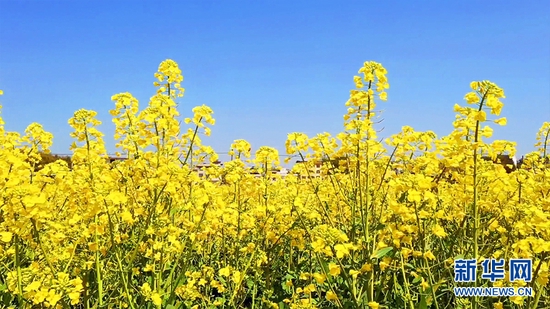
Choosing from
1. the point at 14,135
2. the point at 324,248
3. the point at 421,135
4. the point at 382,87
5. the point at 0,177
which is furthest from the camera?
the point at 14,135

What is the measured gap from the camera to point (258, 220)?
3.36m

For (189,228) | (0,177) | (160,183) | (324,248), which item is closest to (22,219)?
(0,177)

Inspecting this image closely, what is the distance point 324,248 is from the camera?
99.5 inches

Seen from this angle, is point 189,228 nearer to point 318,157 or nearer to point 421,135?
point 318,157

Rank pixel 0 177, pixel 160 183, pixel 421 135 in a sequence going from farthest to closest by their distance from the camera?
pixel 421 135 → pixel 160 183 → pixel 0 177

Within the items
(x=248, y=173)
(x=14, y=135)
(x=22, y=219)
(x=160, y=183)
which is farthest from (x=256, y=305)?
(x=14, y=135)

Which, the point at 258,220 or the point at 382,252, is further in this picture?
the point at 258,220

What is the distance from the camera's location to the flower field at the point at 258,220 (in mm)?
2449

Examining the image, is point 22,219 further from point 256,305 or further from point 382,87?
point 382,87

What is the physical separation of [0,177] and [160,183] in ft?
2.62

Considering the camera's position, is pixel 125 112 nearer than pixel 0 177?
No

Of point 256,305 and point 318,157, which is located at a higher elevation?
point 318,157

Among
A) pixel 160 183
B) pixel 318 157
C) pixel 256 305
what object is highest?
pixel 318 157

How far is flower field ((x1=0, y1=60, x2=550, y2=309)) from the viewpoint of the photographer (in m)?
2.45
